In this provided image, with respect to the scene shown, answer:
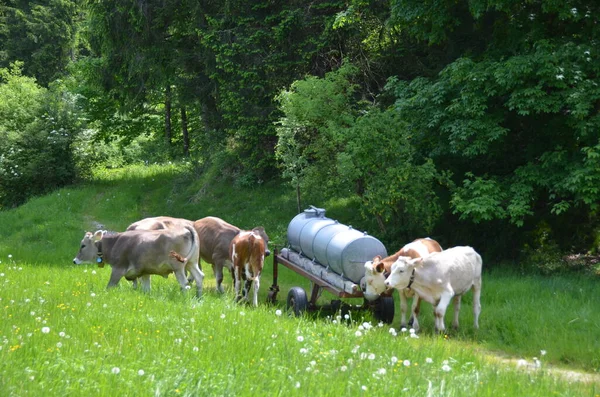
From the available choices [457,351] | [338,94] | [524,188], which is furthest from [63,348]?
[338,94]

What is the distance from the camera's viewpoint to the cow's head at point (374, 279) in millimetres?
12336

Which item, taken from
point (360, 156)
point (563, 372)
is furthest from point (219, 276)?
point (563, 372)

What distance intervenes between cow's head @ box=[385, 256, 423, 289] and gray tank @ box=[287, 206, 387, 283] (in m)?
0.98

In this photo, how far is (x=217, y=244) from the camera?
56.7 ft

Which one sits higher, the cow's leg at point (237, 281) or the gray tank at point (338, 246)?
the gray tank at point (338, 246)

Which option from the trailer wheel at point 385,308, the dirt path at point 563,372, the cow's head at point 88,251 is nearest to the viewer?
the dirt path at point 563,372

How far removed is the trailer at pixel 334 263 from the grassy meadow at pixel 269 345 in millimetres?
584

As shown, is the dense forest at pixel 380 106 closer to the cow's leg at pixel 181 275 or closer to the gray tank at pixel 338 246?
the gray tank at pixel 338 246

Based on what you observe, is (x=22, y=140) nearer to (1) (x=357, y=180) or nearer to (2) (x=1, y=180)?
(2) (x=1, y=180)

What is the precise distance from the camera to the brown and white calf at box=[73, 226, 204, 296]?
1456 centimetres

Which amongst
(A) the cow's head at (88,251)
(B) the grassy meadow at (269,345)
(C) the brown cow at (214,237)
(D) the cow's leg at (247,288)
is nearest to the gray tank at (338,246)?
(B) the grassy meadow at (269,345)

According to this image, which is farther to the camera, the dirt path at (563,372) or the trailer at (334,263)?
the trailer at (334,263)

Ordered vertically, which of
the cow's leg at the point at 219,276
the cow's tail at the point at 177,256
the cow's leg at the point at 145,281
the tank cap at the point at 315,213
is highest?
the tank cap at the point at 315,213

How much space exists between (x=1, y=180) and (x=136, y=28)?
9819 millimetres
